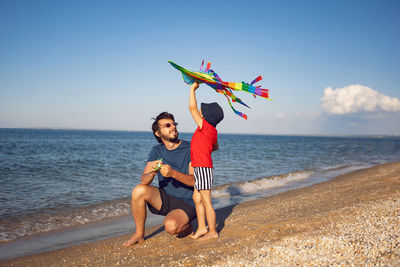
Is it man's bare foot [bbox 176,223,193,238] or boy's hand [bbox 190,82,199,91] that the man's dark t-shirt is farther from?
boy's hand [bbox 190,82,199,91]

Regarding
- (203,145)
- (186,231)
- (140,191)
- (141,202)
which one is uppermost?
(203,145)

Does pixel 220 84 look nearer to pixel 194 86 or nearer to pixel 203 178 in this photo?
pixel 194 86

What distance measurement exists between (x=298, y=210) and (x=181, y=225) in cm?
260

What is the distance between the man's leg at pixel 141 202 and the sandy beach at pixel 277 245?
185 millimetres

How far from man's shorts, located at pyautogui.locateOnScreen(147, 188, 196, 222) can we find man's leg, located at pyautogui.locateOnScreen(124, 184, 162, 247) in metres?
0.06

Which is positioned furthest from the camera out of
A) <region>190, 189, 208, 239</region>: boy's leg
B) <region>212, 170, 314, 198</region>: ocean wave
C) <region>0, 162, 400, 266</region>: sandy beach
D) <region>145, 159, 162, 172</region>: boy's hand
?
<region>212, 170, 314, 198</region>: ocean wave

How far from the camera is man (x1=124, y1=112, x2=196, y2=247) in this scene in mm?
3805

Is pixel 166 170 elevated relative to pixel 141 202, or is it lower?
elevated

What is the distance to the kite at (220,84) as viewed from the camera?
144 inches

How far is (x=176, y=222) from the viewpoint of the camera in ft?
12.3

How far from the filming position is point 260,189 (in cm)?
1025

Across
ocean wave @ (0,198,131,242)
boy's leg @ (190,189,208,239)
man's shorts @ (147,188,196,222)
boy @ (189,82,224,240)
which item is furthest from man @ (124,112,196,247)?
ocean wave @ (0,198,131,242)

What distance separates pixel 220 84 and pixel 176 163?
1.27m

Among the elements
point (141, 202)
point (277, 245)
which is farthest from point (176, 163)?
point (277, 245)
